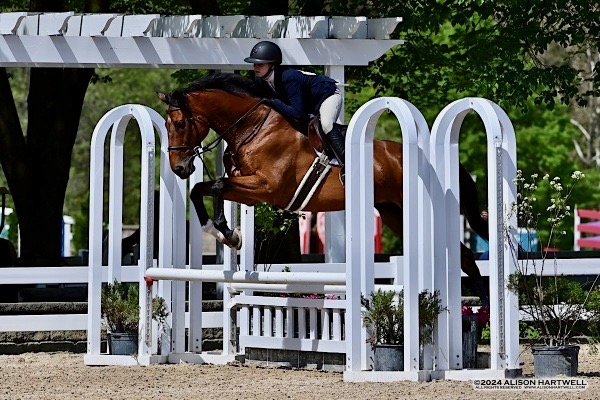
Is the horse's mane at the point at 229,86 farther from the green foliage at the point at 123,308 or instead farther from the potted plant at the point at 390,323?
the potted plant at the point at 390,323

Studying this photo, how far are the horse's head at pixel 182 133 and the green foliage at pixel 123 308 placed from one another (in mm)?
1222

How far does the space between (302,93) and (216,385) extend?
7.71 feet

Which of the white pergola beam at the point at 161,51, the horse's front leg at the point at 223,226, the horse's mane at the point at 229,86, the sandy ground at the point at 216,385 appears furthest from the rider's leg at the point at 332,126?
the white pergola beam at the point at 161,51

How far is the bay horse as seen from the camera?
33.8 feet

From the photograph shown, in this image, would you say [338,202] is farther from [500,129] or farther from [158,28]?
[158,28]

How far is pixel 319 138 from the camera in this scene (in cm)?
1016

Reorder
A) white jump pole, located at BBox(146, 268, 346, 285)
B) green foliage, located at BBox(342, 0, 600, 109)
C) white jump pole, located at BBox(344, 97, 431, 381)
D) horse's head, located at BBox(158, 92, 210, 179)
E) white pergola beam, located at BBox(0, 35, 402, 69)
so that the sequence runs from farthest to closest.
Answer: green foliage, located at BBox(342, 0, 600, 109) < white pergola beam, located at BBox(0, 35, 402, 69) < horse's head, located at BBox(158, 92, 210, 179) < white jump pole, located at BBox(146, 268, 346, 285) < white jump pole, located at BBox(344, 97, 431, 381)

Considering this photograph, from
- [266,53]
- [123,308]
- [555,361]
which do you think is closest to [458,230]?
[555,361]

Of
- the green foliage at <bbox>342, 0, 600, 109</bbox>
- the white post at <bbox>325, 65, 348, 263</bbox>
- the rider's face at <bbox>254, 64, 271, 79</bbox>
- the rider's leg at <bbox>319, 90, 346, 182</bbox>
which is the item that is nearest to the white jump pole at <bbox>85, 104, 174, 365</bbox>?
the rider's face at <bbox>254, 64, 271, 79</bbox>

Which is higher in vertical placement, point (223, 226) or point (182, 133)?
point (182, 133)

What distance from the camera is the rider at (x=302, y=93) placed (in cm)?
1012

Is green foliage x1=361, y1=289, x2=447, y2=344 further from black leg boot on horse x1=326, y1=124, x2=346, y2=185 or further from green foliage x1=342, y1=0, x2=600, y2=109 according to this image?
green foliage x1=342, y1=0, x2=600, y2=109

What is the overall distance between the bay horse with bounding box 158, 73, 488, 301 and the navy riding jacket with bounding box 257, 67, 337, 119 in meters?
0.22

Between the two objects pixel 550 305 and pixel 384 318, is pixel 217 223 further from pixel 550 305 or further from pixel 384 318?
pixel 550 305
